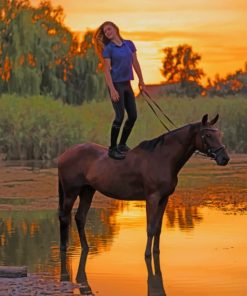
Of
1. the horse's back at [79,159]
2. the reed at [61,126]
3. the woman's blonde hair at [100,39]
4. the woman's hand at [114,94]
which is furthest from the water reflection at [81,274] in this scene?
the reed at [61,126]

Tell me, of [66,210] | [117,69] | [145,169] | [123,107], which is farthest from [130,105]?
[66,210]

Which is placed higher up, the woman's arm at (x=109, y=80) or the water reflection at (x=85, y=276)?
the woman's arm at (x=109, y=80)

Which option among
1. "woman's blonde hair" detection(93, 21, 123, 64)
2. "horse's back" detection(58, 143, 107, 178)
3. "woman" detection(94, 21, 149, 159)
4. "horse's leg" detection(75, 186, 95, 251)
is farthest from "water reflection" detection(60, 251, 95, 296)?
"woman's blonde hair" detection(93, 21, 123, 64)

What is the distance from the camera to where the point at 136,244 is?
1336 centimetres

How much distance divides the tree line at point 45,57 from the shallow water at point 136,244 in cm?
2574

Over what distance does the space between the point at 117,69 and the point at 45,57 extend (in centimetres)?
3692

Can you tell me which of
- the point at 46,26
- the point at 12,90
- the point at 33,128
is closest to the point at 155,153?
the point at 33,128

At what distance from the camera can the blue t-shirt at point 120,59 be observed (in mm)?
12781

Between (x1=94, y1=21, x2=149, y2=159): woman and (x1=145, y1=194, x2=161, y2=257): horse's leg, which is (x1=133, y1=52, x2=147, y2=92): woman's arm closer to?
(x1=94, y1=21, x2=149, y2=159): woman

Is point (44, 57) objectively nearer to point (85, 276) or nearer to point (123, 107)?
point (123, 107)

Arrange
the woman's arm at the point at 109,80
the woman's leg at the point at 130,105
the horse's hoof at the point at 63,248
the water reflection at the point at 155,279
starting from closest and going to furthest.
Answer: the water reflection at the point at 155,279 → the woman's arm at the point at 109,80 → the woman's leg at the point at 130,105 → the horse's hoof at the point at 63,248

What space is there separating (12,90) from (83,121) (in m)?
6.45

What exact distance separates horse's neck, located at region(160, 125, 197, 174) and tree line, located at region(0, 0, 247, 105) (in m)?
35.7

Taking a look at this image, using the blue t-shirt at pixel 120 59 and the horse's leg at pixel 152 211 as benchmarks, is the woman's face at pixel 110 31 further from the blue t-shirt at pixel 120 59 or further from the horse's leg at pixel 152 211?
the horse's leg at pixel 152 211
